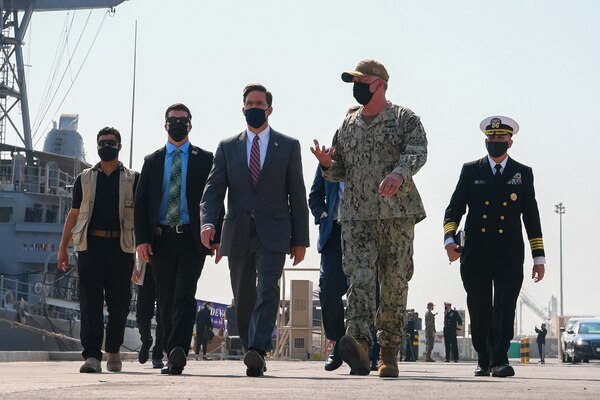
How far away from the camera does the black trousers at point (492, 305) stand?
10766 millimetres

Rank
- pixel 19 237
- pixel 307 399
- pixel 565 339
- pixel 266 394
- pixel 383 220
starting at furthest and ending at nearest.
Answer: pixel 19 237, pixel 565 339, pixel 383 220, pixel 266 394, pixel 307 399

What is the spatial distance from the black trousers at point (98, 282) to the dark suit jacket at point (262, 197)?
1.45m

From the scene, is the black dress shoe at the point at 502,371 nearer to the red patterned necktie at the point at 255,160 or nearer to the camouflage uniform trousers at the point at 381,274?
the camouflage uniform trousers at the point at 381,274

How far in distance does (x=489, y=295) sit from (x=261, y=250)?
95.9 inches

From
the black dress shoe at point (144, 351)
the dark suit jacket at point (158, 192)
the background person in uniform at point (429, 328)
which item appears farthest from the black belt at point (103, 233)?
the background person in uniform at point (429, 328)

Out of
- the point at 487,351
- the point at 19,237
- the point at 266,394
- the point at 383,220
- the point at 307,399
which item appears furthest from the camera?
the point at 19,237

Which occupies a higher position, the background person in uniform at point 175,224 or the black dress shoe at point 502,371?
the background person in uniform at point 175,224

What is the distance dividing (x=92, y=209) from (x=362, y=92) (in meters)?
2.86

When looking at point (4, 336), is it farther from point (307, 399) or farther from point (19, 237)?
point (307, 399)

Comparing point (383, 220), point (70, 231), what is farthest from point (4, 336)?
point (383, 220)

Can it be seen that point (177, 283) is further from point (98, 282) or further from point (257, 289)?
point (98, 282)

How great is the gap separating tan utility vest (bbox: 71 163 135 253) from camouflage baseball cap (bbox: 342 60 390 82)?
2.61 metres

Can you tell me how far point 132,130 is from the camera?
47531 mm

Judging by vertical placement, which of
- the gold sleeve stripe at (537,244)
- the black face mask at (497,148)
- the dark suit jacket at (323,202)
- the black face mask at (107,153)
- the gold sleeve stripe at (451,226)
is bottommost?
the gold sleeve stripe at (537,244)
